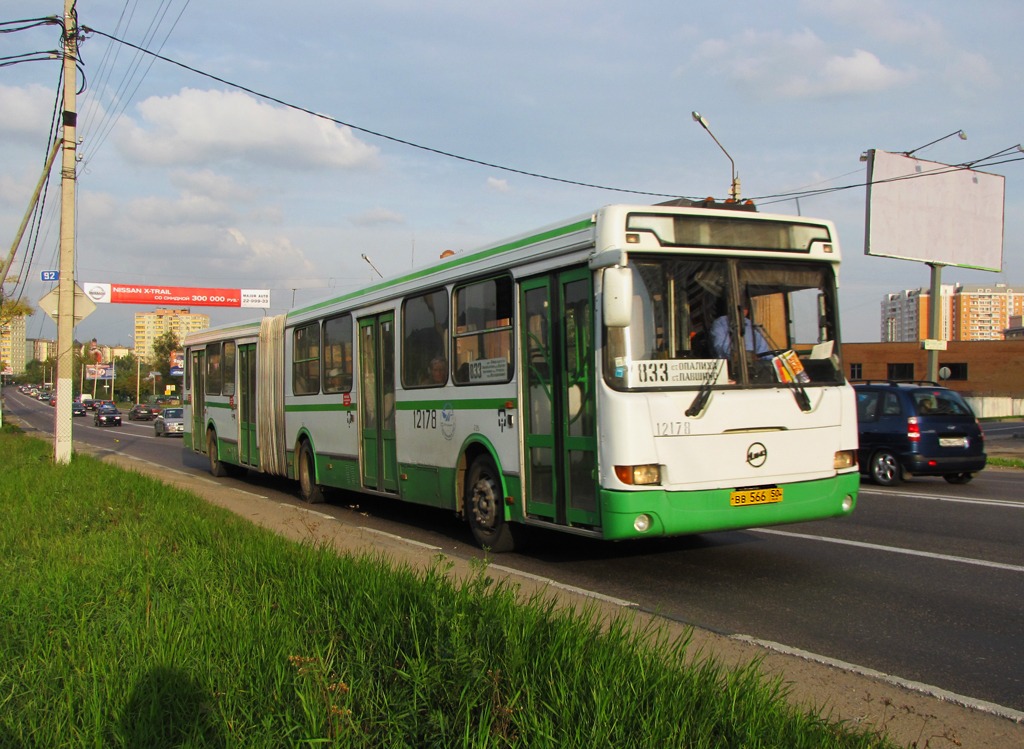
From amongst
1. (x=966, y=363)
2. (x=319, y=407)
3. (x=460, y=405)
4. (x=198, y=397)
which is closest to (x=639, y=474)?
(x=460, y=405)

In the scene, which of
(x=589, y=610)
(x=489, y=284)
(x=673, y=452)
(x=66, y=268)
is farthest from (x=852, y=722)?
(x=66, y=268)

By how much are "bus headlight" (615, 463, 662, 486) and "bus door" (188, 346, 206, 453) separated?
583 inches

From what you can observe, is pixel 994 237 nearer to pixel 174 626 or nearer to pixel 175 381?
pixel 174 626

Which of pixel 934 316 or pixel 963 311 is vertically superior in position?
pixel 963 311

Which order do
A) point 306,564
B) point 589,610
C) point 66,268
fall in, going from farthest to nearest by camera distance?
point 66,268 → point 306,564 → point 589,610

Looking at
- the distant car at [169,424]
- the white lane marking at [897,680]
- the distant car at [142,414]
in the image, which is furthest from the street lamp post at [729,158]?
the distant car at [142,414]

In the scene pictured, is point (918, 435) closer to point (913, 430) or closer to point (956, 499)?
point (913, 430)

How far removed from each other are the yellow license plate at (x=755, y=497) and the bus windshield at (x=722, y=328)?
88 cm

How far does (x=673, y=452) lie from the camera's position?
7.27m

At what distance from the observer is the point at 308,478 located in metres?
14.7

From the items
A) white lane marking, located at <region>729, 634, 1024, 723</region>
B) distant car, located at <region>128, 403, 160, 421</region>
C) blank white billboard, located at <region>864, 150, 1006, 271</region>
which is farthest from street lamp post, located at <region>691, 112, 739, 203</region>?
distant car, located at <region>128, 403, 160, 421</region>

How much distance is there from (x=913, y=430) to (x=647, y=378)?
10.1m

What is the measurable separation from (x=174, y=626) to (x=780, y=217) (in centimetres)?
578

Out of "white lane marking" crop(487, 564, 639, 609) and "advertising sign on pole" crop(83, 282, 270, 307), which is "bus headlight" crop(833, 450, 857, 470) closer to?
"white lane marking" crop(487, 564, 639, 609)
